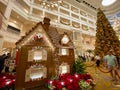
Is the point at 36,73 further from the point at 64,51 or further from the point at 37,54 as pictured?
the point at 64,51

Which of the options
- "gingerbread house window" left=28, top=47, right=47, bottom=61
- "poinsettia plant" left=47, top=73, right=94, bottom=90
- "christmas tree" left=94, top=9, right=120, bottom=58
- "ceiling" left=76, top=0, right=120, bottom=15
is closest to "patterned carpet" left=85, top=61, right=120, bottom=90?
"poinsettia plant" left=47, top=73, right=94, bottom=90

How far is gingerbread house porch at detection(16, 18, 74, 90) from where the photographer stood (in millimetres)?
2783

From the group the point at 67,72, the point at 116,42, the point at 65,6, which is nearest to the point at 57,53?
the point at 67,72

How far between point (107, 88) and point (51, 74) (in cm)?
218

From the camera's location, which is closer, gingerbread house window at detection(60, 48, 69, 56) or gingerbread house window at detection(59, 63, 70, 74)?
gingerbread house window at detection(59, 63, 70, 74)

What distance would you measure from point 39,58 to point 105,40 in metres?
6.65

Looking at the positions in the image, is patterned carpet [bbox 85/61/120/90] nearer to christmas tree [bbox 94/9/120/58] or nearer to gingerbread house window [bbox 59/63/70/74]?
gingerbread house window [bbox 59/63/70/74]

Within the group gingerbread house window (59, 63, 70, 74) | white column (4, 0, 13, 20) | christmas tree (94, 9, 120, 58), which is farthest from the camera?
white column (4, 0, 13, 20)

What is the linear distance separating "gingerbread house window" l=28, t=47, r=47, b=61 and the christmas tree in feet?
19.6

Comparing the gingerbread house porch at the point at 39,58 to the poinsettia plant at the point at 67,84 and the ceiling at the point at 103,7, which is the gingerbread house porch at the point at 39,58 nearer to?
the poinsettia plant at the point at 67,84

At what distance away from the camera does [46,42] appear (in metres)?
3.41

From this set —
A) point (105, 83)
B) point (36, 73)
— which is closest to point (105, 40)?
point (105, 83)

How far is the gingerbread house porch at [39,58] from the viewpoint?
278 cm

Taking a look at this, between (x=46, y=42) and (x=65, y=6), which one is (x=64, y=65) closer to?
(x=46, y=42)
